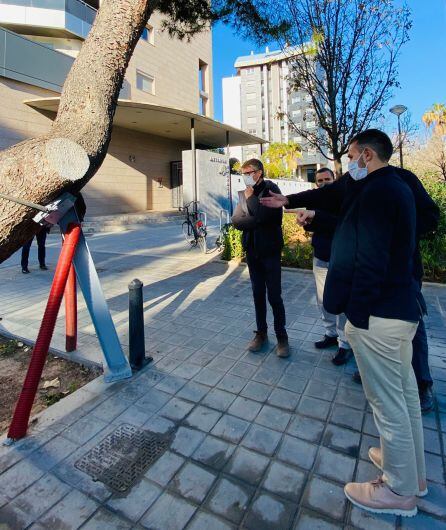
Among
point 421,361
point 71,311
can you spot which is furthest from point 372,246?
A: point 71,311

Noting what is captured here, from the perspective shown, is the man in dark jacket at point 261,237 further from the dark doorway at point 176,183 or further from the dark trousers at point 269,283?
the dark doorway at point 176,183

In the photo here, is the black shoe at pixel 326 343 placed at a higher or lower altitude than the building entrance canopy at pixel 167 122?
lower

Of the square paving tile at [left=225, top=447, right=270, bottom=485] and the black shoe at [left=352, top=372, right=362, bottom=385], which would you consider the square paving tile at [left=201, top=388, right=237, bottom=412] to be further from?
the black shoe at [left=352, top=372, right=362, bottom=385]

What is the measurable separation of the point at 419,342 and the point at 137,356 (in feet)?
7.89

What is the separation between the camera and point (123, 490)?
197 centimetres

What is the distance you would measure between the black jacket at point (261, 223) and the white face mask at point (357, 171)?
1.37 m

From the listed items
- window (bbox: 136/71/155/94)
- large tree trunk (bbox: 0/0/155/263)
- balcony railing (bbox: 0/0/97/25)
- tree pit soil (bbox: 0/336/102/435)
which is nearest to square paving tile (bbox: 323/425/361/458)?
tree pit soil (bbox: 0/336/102/435)

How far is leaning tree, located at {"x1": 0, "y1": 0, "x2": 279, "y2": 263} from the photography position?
2.01 meters

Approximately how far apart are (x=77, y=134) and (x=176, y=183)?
20700 millimetres

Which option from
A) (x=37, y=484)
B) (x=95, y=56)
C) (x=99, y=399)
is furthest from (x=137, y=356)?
(x=95, y=56)

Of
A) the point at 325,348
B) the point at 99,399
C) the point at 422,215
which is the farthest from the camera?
the point at 325,348

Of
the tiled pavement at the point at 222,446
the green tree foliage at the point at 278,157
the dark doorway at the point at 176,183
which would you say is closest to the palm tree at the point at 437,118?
the green tree foliage at the point at 278,157

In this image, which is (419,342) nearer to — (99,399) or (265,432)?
(265,432)

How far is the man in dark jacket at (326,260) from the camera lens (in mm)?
2949
